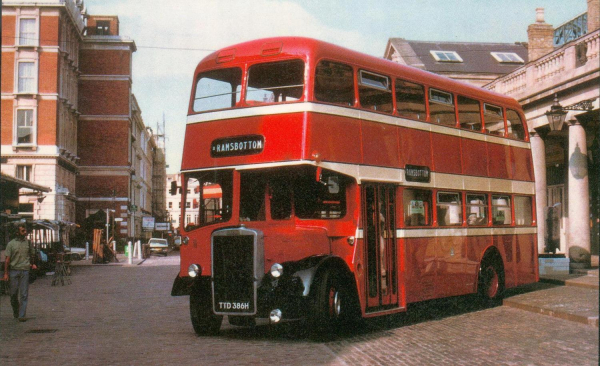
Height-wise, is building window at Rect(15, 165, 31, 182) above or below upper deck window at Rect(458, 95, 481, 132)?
above

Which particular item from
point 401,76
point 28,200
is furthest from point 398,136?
point 28,200

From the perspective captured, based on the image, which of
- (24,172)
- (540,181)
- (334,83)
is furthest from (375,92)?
(24,172)

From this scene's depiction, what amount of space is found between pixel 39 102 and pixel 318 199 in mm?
46149

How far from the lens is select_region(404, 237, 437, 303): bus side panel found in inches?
517

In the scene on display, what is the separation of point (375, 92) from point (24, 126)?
147ft

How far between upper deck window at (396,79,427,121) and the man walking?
24.5ft

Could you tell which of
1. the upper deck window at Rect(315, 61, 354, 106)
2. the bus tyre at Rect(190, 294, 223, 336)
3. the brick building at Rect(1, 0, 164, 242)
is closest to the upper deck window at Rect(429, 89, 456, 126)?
the upper deck window at Rect(315, 61, 354, 106)

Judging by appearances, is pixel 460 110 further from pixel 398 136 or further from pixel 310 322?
pixel 310 322

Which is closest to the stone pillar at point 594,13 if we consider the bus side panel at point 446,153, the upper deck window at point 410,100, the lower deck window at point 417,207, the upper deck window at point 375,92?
the bus side panel at point 446,153

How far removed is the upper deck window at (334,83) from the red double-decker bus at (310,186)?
0.07ft

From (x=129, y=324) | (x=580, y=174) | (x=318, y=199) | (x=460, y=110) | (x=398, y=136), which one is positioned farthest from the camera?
(x=580, y=174)

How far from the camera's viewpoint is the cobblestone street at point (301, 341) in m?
9.42

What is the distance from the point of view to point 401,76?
1331 cm

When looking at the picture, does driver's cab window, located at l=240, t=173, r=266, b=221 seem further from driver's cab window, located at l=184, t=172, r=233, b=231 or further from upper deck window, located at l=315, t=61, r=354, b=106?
upper deck window, located at l=315, t=61, r=354, b=106
